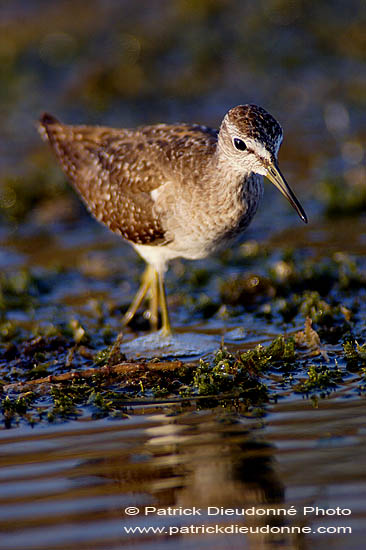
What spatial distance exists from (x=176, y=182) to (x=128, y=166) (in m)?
0.63

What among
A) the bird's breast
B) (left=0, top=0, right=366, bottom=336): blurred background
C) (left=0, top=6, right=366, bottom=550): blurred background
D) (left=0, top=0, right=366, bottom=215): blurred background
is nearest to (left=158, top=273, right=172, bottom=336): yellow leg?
(left=0, top=6, right=366, bottom=550): blurred background

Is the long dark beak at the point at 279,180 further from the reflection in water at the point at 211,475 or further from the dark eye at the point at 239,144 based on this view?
the reflection in water at the point at 211,475

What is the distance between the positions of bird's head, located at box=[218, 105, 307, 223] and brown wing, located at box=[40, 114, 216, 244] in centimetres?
70

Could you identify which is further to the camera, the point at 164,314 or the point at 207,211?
the point at 164,314

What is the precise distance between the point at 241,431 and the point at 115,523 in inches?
47.7

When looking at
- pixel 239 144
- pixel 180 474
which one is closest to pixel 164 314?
pixel 239 144

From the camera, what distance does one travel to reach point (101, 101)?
14188 millimetres

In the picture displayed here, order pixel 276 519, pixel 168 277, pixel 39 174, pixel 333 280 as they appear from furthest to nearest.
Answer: pixel 39 174
pixel 168 277
pixel 333 280
pixel 276 519

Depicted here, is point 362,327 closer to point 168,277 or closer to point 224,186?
point 224,186

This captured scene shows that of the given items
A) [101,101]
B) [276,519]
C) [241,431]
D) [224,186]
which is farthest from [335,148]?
[276,519]

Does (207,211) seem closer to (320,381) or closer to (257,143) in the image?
(257,143)

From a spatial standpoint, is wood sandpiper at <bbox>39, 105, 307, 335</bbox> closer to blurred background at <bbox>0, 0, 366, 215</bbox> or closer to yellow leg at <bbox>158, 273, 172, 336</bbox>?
yellow leg at <bbox>158, 273, 172, 336</bbox>

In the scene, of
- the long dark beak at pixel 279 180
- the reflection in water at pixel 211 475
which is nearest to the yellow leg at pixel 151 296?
the long dark beak at pixel 279 180

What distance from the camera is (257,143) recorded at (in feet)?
19.9
